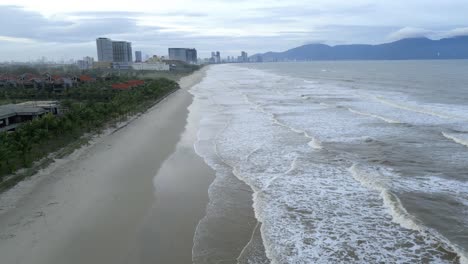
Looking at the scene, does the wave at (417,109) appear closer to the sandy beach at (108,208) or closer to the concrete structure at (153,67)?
the sandy beach at (108,208)

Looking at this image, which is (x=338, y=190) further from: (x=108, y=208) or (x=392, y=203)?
(x=108, y=208)

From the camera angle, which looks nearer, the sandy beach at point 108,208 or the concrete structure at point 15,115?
the sandy beach at point 108,208

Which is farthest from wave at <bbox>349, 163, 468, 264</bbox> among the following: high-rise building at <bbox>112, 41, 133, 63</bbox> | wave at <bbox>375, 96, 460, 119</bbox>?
high-rise building at <bbox>112, 41, 133, 63</bbox>

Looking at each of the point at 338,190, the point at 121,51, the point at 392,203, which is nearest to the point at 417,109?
the point at 338,190

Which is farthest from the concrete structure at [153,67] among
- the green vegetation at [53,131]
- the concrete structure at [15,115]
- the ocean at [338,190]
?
the ocean at [338,190]

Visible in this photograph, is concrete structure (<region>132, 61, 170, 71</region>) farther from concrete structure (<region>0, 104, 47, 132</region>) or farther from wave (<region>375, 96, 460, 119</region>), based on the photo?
concrete structure (<region>0, 104, 47, 132</region>)

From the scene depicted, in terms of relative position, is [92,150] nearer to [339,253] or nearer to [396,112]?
[339,253]
